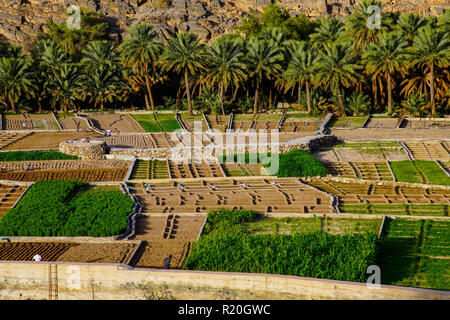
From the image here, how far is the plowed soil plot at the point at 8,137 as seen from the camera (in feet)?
168

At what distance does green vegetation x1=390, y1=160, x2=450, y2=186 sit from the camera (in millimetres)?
41688

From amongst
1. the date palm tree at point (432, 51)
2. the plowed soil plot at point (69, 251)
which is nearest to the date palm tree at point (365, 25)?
the date palm tree at point (432, 51)

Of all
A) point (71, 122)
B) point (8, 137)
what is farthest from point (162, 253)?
point (71, 122)

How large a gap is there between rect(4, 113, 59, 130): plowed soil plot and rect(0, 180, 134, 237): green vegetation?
17.2 metres

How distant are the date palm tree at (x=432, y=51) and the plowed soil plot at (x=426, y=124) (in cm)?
136

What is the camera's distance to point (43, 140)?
170 ft

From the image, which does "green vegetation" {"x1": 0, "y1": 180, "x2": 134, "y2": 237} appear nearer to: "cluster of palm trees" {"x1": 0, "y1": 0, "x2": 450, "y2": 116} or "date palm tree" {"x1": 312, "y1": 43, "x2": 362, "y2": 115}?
"cluster of palm trees" {"x1": 0, "y1": 0, "x2": 450, "y2": 116}

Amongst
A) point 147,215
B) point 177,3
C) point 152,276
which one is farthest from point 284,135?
point 177,3

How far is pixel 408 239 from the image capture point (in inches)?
1244

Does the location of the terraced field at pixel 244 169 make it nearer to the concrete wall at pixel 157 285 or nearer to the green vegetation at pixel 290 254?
the green vegetation at pixel 290 254

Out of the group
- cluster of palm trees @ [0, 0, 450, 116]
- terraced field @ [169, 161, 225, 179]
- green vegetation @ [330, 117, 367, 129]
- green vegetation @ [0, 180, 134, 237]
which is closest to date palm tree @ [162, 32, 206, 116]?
cluster of palm trees @ [0, 0, 450, 116]

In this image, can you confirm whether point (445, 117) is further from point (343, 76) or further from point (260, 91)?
point (260, 91)
